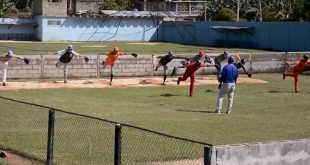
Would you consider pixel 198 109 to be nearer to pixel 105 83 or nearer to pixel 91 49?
pixel 105 83

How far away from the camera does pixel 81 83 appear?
3072 centimetres

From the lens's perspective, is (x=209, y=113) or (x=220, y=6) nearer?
(x=209, y=113)

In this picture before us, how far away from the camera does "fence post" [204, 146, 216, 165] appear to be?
9.33 metres

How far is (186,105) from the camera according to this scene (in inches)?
942

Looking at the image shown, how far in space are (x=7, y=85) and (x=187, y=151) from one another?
632 inches

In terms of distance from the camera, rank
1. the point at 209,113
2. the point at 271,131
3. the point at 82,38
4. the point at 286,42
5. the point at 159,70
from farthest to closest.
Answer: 1. the point at 82,38
2. the point at 286,42
3. the point at 159,70
4. the point at 209,113
5. the point at 271,131

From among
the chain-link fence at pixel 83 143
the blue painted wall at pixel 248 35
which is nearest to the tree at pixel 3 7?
the blue painted wall at pixel 248 35

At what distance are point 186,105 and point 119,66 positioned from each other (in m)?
11.6

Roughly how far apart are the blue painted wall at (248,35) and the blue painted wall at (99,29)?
2543 millimetres

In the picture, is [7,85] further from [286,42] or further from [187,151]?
[286,42]

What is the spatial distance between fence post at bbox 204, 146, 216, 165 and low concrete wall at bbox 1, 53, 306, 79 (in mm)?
23531

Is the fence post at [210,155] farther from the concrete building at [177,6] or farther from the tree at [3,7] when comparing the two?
the concrete building at [177,6]

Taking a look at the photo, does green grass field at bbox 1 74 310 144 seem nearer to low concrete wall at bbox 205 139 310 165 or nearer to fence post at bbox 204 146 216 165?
low concrete wall at bbox 205 139 310 165

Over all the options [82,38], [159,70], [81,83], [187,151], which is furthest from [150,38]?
[187,151]
